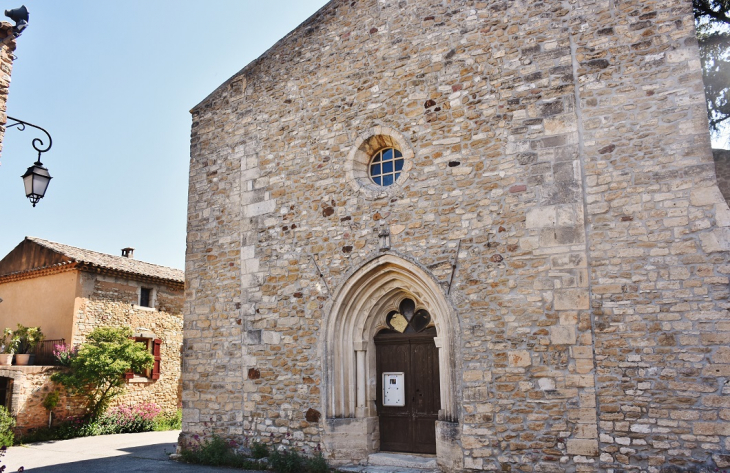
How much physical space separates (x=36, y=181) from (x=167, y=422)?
10829 mm

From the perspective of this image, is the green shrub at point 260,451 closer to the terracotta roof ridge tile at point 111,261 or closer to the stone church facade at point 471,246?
the stone church facade at point 471,246

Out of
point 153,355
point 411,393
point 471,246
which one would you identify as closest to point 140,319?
point 153,355

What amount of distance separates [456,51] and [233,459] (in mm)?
6658

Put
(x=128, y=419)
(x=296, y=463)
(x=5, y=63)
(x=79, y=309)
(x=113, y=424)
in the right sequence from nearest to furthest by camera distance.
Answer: (x=5, y=63)
(x=296, y=463)
(x=113, y=424)
(x=79, y=309)
(x=128, y=419)

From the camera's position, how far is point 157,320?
16.3 m

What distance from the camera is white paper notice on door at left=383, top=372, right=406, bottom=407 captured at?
7742 mm

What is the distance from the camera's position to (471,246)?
23.1 ft

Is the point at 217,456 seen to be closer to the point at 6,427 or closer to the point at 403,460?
the point at 403,460

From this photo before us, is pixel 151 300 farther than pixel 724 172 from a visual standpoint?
Yes

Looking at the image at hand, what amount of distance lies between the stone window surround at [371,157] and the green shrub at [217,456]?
420 centimetres

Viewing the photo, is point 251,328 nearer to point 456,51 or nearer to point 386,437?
point 386,437

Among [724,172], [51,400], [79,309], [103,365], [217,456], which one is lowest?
[217,456]

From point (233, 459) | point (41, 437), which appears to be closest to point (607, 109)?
point (233, 459)

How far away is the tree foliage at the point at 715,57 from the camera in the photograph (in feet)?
35.4
